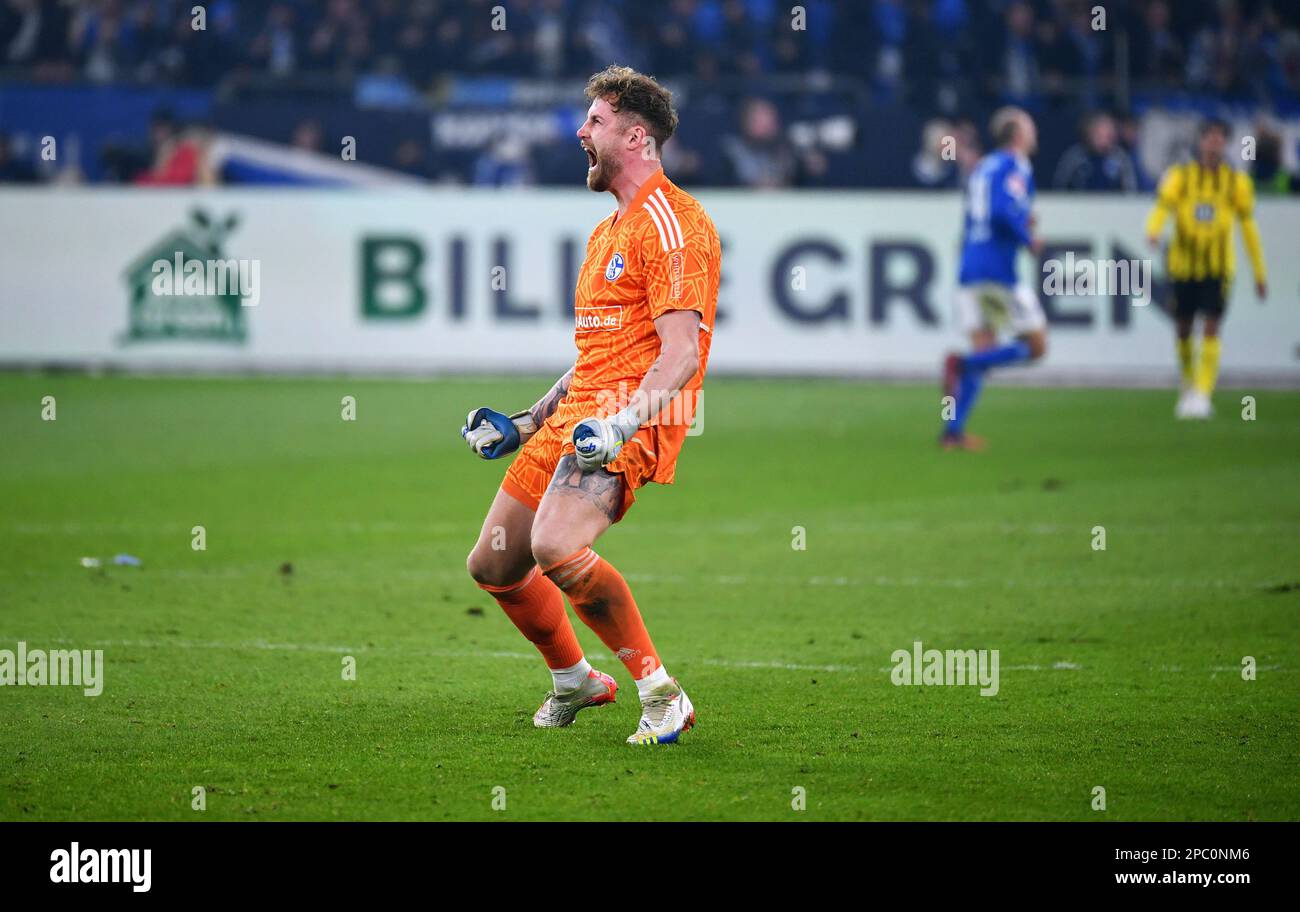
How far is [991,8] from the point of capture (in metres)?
21.3

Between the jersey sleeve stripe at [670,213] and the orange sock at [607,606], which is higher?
the jersey sleeve stripe at [670,213]

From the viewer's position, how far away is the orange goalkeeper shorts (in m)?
5.43

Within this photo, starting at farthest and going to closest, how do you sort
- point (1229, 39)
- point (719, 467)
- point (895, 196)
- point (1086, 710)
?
point (1229, 39)
point (895, 196)
point (719, 467)
point (1086, 710)

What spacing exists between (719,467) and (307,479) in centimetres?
286

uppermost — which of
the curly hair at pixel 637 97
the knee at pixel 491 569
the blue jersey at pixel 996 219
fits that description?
the blue jersey at pixel 996 219

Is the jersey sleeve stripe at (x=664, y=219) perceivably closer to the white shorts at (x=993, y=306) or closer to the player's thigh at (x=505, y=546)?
the player's thigh at (x=505, y=546)

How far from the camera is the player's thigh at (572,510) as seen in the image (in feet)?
Result: 17.3

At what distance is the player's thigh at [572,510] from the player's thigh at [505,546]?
15 cm

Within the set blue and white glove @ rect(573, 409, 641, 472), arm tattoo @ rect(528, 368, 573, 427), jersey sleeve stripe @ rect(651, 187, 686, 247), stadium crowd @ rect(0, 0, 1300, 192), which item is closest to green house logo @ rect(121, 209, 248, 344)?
stadium crowd @ rect(0, 0, 1300, 192)

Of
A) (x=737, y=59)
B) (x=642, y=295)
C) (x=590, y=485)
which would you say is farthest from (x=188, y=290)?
(x=590, y=485)

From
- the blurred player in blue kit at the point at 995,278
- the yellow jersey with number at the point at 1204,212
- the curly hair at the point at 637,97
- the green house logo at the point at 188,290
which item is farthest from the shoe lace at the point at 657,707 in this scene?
the green house logo at the point at 188,290
